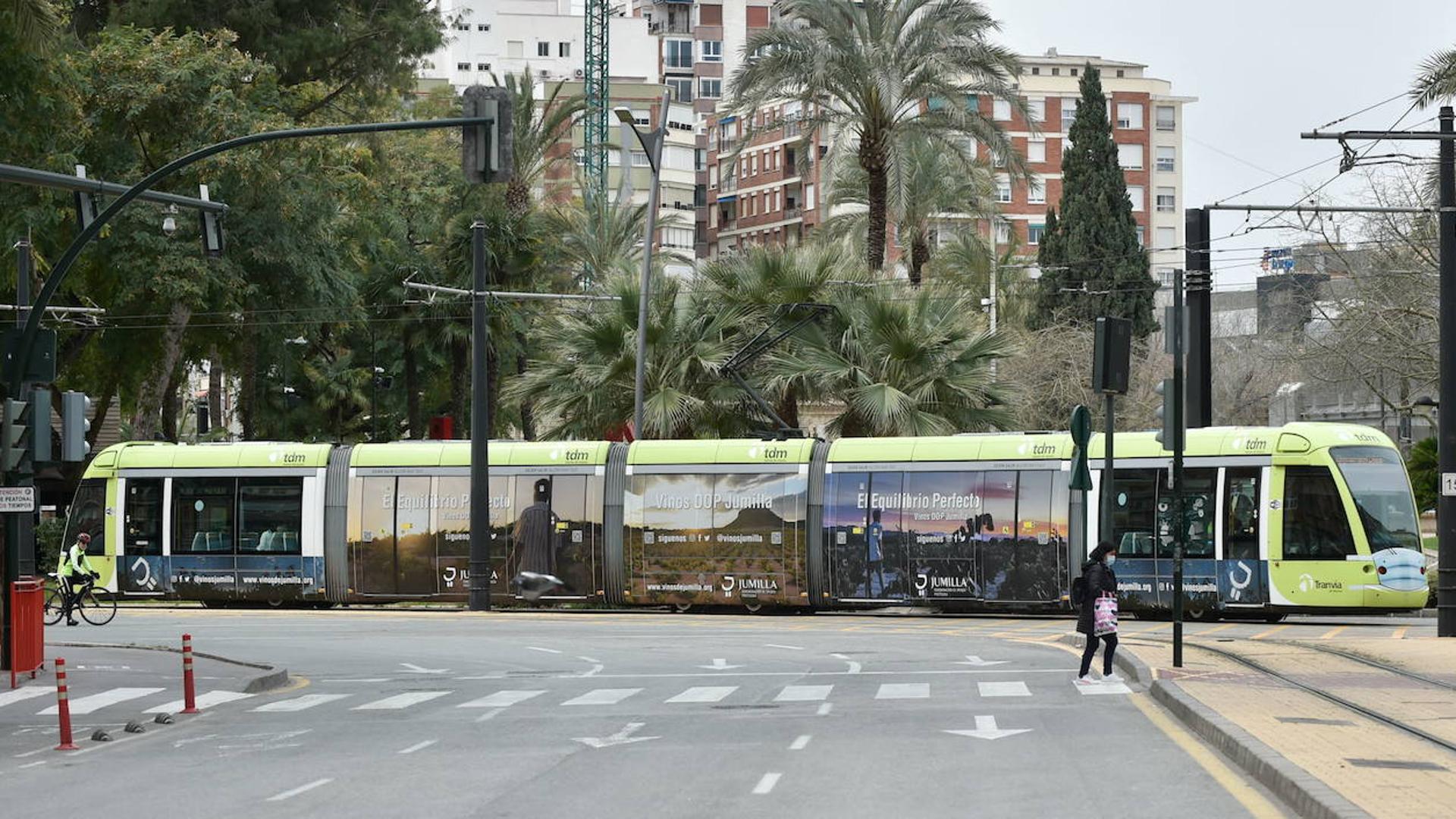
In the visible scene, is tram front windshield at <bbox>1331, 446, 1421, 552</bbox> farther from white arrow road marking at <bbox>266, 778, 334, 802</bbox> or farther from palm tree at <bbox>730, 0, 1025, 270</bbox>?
white arrow road marking at <bbox>266, 778, 334, 802</bbox>

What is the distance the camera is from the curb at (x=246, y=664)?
22.6 metres

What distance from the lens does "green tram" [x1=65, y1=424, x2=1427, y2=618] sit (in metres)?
32.8

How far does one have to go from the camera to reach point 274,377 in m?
68.7

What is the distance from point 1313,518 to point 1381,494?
3.65 feet

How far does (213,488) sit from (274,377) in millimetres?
28912

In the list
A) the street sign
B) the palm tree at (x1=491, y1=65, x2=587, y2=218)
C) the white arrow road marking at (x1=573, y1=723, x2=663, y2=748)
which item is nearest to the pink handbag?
the white arrow road marking at (x1=573, y1=723, x2=663, y2=748)

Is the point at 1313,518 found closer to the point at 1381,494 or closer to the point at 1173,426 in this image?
the point at 1381,494

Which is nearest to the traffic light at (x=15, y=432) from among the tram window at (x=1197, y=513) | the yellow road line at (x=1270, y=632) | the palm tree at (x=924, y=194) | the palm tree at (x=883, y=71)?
the yellow road line at (x=1270, y=632)

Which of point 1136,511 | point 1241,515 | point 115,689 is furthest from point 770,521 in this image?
point 115,689

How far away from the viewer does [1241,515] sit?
33.1 metres

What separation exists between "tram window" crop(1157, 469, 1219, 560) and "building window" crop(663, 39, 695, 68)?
111 m

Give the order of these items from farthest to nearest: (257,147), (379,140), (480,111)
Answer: (379,140)
(257,147)
(480,111)

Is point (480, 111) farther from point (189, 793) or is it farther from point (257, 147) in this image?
point (257, 147)

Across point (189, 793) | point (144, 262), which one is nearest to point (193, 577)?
point (144, 262)
